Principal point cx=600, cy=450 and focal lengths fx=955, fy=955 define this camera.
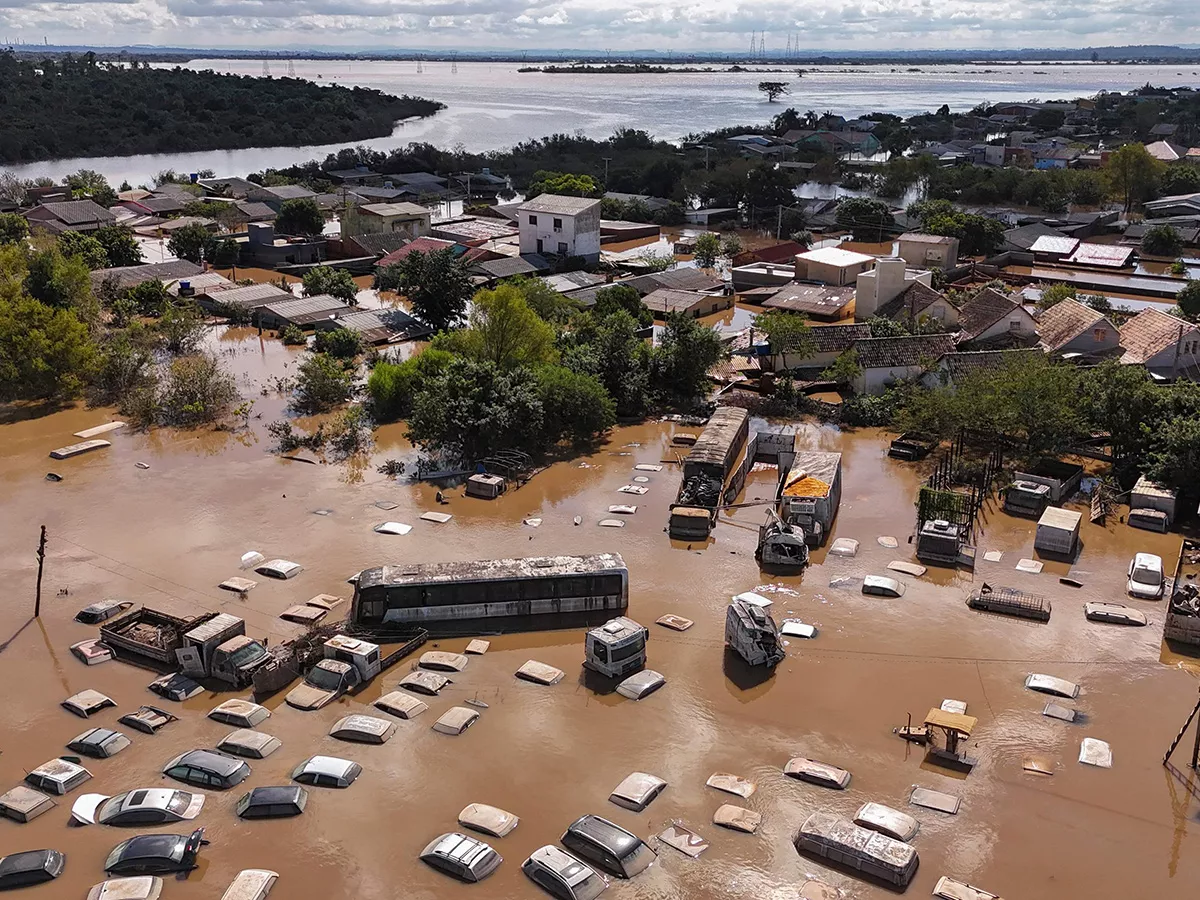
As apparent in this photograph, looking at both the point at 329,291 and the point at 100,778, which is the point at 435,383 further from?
the point at 329,291

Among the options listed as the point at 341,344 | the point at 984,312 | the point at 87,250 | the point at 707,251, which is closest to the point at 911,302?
the point at 984,312

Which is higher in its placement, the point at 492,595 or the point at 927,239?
the point at 927,239

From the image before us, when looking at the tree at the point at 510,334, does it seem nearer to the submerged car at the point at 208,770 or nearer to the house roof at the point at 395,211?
the submerged car at the point at 208,770

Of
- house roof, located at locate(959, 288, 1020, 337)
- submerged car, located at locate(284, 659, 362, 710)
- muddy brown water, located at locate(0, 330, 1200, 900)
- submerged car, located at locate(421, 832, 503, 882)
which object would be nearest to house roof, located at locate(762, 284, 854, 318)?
house roof, located at locate(959, 288, 1020, 337)

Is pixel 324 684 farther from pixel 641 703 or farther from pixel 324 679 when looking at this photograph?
pixel 641 703

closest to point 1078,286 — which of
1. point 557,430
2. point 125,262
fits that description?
point 557,430

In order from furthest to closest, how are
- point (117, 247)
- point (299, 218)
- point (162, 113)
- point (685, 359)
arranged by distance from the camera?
point (162, 113) → point (299, 218) → point (117, 247) → point (685, 359)

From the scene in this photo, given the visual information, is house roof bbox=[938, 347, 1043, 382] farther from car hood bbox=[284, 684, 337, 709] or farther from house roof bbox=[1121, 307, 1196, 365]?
car hood bbox=[284, 684, 337, 709]
